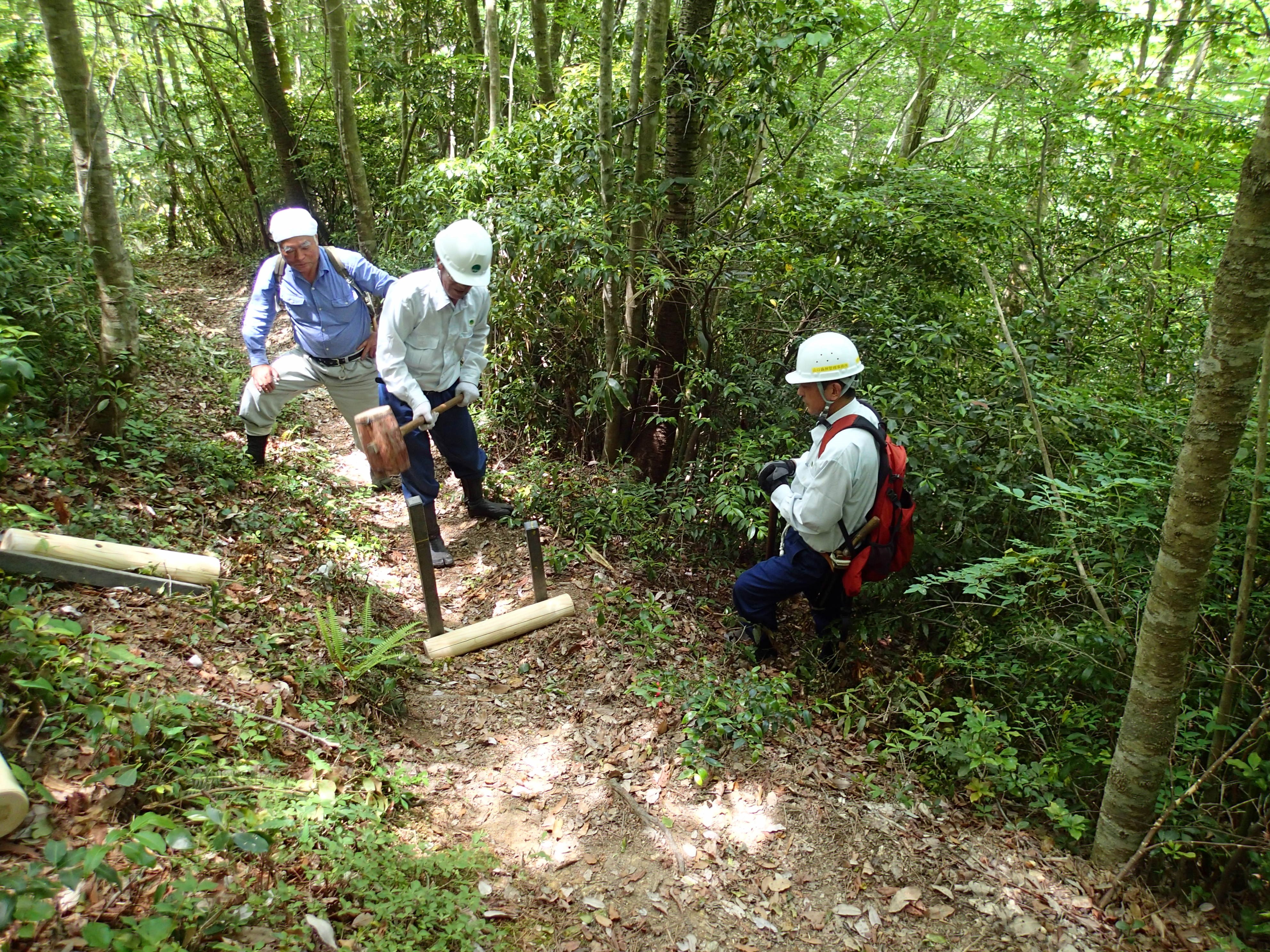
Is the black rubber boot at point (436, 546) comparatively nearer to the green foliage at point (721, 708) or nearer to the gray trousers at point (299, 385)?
the gray trousers at point (299, 385)

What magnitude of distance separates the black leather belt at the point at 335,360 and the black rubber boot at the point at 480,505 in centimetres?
132

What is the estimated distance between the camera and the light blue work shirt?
5203mm

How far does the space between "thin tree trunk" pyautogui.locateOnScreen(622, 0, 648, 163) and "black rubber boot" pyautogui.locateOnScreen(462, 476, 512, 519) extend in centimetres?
302

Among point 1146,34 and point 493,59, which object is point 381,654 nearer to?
point 493,59

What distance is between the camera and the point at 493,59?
7988 mm

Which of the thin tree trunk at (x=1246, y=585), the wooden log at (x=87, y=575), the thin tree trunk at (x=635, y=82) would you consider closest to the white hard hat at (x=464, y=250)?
the thin tree trunk at (x=635, y=82)

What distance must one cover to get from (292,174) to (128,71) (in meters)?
3.23

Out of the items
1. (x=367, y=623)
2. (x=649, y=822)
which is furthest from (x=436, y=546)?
(x=649, y=822)

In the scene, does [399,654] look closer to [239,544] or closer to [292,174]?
[239,544]

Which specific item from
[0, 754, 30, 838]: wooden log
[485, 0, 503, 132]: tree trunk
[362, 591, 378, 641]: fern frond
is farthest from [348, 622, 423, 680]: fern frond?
[485, 0, 503, 132]: tree trunk

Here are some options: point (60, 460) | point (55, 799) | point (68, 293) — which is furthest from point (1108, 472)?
point (68, 293)

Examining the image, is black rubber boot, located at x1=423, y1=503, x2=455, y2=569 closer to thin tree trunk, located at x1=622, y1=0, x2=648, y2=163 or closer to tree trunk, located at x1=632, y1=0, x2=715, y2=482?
tree trunk, located at x1=632, y1=0, x2=715, y2=482

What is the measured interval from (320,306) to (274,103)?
24.6ft

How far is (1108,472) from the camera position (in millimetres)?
4023
